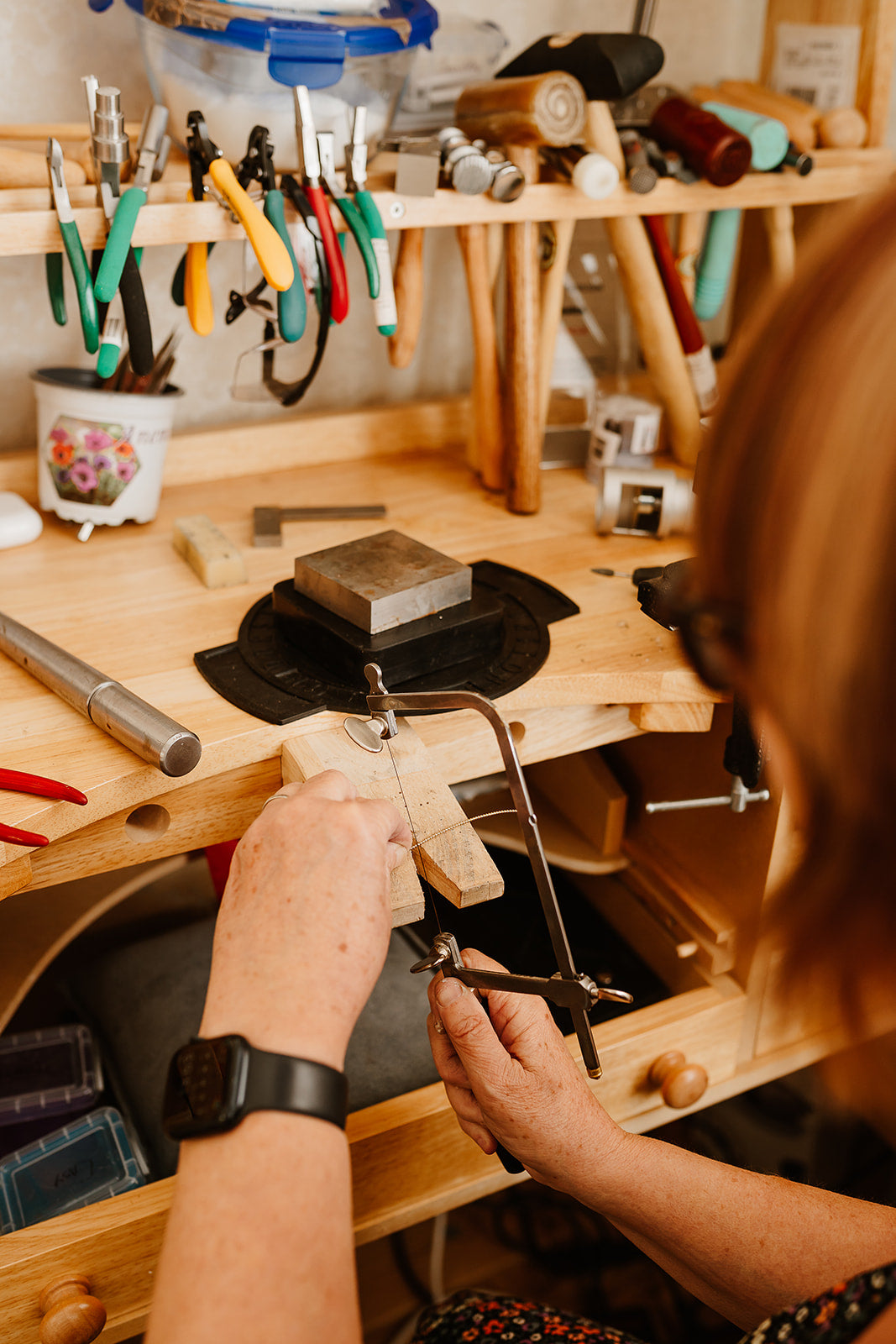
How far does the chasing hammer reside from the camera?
29.7 inches

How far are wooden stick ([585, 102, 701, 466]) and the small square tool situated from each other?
0.42 meters

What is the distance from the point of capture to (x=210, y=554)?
40.6 inches

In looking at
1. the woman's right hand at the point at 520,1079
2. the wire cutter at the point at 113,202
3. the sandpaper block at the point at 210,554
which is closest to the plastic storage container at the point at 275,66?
the wire cutter at the point at 113,202

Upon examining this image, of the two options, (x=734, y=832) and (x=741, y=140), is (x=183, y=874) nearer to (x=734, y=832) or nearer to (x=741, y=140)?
(x=734, y=832)

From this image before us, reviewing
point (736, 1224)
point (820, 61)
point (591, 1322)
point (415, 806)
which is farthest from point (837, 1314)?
point (820, 61)

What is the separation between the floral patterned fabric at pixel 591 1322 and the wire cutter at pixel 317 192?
2.83ft

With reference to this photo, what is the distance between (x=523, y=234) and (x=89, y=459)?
0.52 m

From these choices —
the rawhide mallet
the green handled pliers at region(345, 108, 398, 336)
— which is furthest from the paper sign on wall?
the green handled pliers at region(345, 108, 398, 336)

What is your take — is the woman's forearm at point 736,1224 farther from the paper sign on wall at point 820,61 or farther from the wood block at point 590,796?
the paper sign on wall at point 820,61

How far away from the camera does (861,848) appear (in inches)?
20.2

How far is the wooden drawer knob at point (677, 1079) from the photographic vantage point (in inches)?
40.3

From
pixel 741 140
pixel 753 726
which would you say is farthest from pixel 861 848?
pixel 741 140

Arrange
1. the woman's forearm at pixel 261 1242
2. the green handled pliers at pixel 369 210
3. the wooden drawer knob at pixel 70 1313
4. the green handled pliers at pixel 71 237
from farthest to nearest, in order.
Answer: the green handled pliers at pixel 369 210
the green handled pliers at pixel 71 237
the wooden drawer knob at pixel 70 1313
the woman's forearm at pixel 261 1242

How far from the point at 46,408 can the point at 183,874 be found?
67 centimetres
